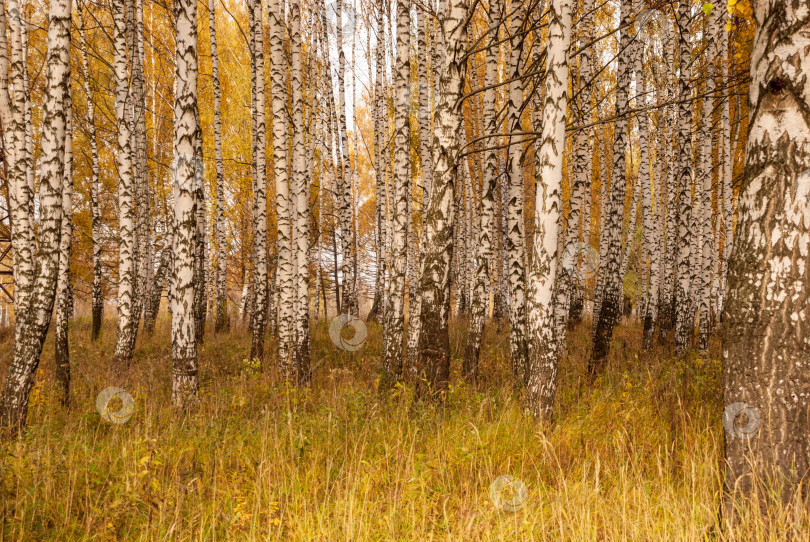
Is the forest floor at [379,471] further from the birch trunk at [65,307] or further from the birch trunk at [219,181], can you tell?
the birch trunk at [219,181]

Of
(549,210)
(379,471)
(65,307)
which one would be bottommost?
(379,471)

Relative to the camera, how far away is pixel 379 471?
3.30 m

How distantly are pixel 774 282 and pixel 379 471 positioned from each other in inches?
107

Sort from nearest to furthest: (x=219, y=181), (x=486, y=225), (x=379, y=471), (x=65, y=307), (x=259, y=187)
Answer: (x=379, y=471)
(x=65, y=307)
(x=486, y=225)
(x=259, y=187)
(x=219, y=181)

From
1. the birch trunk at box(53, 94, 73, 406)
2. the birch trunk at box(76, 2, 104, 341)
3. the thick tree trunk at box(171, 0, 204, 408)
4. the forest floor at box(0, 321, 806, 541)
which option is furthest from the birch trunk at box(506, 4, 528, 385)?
the birch trunk at box(76, 2, 104, 341)

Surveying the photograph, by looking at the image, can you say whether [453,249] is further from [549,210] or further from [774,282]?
[774,282]

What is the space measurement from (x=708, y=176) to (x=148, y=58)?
671 inches

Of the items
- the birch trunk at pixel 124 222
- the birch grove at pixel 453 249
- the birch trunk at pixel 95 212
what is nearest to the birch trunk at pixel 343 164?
the birch grove at pixel 453 249

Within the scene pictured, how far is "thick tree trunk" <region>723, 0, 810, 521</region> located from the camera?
2350mm

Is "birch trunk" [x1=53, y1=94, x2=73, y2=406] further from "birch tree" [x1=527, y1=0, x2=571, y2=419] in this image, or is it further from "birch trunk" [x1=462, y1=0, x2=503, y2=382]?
"birch trunk" [x1=462, y1=0, x2=503, y2=382]

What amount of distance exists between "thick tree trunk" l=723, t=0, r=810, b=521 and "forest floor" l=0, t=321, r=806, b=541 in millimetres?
319

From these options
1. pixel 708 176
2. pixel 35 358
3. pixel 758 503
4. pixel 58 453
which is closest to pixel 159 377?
pixel 35 358

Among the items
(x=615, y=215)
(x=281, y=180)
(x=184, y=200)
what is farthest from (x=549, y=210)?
(x=615, y=215)

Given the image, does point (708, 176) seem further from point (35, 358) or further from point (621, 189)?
point (35, 358)
